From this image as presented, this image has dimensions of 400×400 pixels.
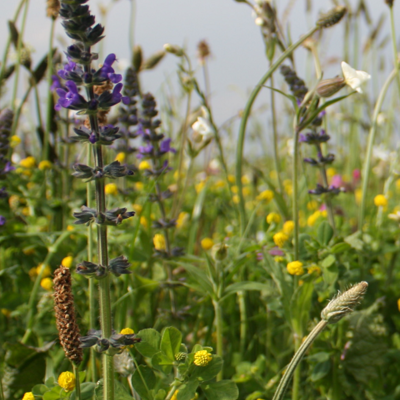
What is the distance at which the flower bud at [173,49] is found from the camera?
1.83 meters

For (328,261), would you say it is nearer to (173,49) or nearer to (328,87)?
(328,87)

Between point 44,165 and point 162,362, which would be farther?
point 44,165

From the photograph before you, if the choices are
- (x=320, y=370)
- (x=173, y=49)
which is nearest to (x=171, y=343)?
(x=320, y=370)

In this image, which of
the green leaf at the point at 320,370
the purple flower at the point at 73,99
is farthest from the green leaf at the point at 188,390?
the purple flower at the point at 73,99

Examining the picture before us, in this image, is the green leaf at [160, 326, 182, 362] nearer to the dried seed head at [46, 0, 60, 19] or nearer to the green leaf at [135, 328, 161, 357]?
the green leaf at [135, 328, 161, 357]

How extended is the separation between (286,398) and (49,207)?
1224 millimetres

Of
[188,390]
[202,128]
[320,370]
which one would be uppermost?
[202,128]

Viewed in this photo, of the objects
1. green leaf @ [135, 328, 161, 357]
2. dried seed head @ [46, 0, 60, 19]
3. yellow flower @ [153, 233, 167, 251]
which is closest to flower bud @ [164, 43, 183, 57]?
dried seed head @ [46, 0, 60, 19]

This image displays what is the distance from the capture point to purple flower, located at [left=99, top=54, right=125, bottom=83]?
84cm

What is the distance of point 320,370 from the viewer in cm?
126

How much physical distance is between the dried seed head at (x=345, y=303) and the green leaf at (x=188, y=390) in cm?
31

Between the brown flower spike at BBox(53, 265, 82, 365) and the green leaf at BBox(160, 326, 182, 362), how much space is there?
0.62 ft

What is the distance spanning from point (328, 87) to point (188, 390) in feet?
2.57

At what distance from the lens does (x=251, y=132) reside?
473 centimetres
